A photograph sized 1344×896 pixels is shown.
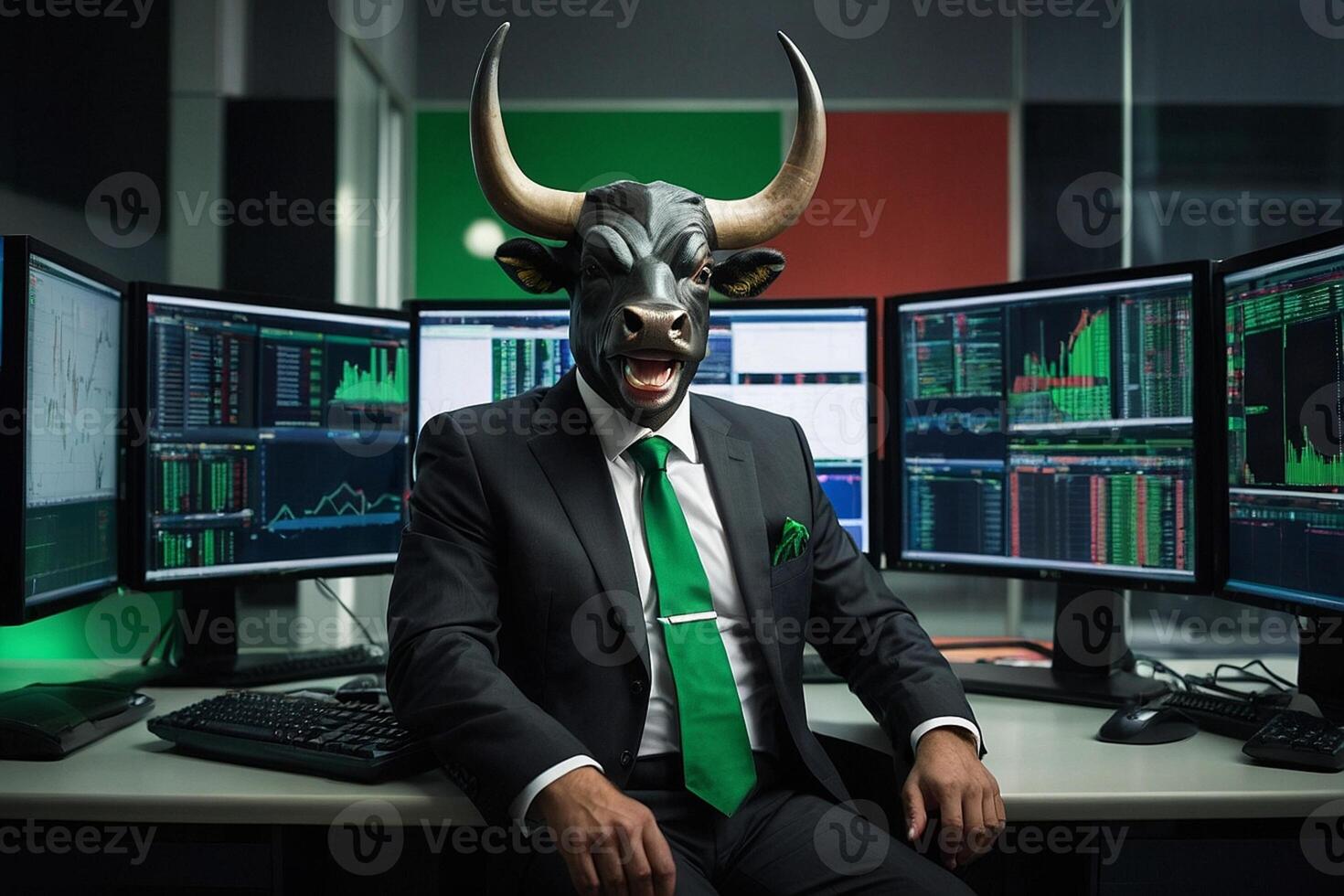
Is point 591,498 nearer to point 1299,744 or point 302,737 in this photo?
point 302,737

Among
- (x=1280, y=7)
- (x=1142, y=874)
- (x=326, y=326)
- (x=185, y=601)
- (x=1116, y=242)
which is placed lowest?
(x=1142, y=874)

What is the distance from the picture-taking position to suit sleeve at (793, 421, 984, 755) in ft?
4.33

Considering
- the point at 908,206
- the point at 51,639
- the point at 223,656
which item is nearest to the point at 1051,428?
the point at 223,656

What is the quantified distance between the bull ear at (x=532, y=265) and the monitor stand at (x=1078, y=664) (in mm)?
990

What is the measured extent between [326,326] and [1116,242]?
2.23 meters

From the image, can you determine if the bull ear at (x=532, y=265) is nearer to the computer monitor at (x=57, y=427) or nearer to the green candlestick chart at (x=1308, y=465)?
the computer monitor at (x=57, y=427)

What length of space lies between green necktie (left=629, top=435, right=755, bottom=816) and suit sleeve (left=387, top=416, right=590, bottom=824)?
0.54ft

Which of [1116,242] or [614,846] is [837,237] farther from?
[614,846]

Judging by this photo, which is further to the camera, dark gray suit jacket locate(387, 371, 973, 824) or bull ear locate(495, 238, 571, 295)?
bull ear locate(495, 238, 571, 295)

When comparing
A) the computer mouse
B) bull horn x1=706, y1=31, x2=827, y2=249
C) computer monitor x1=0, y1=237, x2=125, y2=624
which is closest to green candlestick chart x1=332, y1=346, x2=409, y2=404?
computer monitor x1=0, y1=237, x2=125, y2=624

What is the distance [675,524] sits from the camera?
1321 mm

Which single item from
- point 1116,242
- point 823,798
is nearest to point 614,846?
point 823,798

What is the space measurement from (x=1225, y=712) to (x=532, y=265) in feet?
3.89

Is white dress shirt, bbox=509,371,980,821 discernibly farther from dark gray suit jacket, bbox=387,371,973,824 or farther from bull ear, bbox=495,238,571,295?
bull ear, bbox=495,238,571,295
